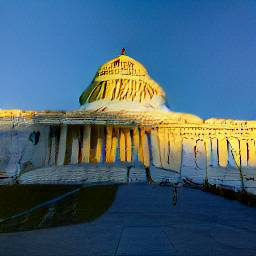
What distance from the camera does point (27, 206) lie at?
12.0 m

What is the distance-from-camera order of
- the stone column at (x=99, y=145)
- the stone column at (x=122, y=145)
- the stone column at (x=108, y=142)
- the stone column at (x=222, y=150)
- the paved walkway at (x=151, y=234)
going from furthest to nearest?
1. the stone column at (x=222, y=150)
2. the stone column at (x=99, y=145)
3. the stone column at (x=122, y=145)
4. the stone column at (x=108, y=142)
5. the paved walkway at (x=151, y=234)

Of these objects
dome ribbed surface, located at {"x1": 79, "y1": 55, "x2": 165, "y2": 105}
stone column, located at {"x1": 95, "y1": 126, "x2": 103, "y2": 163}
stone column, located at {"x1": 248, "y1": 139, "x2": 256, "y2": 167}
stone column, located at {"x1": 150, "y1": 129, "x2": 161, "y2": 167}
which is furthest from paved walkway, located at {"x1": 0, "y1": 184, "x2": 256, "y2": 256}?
dome ribbed surface, located at {"x1": 79, "y1": 55, "x2": 165, "y2": 105}

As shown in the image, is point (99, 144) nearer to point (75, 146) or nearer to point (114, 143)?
point (114, 143)

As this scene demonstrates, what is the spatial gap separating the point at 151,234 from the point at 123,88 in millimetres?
27772

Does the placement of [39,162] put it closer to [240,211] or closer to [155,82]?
[155,82]

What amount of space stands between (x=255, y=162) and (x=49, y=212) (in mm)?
22344

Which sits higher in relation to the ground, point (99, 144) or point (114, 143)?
point (114, 143)

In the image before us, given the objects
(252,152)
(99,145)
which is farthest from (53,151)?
(252,152)

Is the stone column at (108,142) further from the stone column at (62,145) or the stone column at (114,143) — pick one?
the stone column at (62,145)

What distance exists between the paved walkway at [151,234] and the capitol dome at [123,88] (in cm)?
2162

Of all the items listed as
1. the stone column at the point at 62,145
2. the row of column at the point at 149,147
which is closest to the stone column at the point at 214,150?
the row of column at the point at 149,147

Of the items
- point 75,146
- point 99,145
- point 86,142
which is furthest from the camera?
point 99,145

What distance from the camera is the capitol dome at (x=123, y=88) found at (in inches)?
1300

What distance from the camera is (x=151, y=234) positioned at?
6863 millimetres
